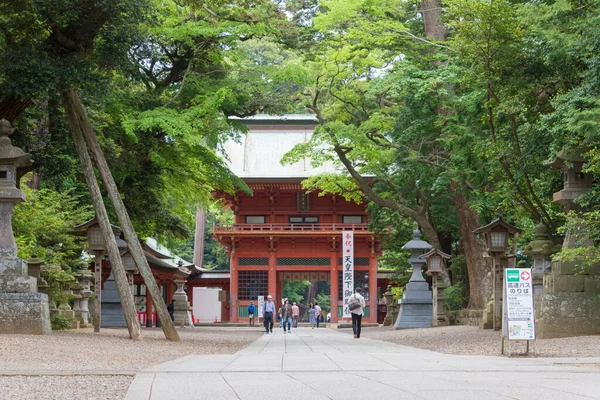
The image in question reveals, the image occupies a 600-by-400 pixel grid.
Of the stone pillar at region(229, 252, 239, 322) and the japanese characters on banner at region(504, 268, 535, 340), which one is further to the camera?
the stone pillar at region(229, 252, 239, 322)

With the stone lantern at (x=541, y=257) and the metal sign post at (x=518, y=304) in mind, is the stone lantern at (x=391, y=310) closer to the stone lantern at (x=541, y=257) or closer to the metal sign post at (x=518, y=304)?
the stone lantern at (x=541, y=257)

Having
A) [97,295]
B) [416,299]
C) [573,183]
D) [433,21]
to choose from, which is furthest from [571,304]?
[433,21]

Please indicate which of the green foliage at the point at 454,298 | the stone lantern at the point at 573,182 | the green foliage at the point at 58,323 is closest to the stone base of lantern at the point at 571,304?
the stone lantern at the point at 573,182

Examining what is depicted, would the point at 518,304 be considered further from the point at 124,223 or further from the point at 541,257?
the point at 124,223

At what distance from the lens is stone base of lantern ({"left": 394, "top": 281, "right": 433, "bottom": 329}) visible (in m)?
27.8

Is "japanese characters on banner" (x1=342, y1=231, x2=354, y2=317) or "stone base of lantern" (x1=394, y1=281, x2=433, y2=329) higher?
"japanese characters on banner" (x1=342, y1=231, x2=354, y2=317)

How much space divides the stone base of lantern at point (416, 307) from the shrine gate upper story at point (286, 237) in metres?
14.2

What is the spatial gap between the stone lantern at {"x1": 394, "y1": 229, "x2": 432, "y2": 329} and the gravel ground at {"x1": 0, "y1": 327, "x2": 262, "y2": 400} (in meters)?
12.9

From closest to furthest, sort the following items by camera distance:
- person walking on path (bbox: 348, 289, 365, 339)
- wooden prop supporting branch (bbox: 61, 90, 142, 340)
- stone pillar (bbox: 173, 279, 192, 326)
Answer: wooden prop supporting branch (bbox: 61, 90, 142, 340), person walking on path (bbox: 348, 289, 365, 339), stone pillar (bbox: 173, 279, 192, 326)

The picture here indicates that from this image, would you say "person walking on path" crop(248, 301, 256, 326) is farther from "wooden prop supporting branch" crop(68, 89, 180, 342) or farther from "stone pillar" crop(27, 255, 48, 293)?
"wooden prop supporting branch" crop(68, 89, 180, 342)

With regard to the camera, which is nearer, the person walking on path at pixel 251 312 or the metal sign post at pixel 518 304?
the metal sign post at pixel 518 304

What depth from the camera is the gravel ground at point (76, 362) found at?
7483 mm

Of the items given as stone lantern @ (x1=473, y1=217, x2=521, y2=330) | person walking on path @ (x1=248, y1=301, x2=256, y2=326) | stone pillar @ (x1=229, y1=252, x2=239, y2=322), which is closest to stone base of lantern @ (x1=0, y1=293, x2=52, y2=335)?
stone lantern @ (x1=473, y1=217, x2=521, y2=330)

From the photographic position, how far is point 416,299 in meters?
28.1
